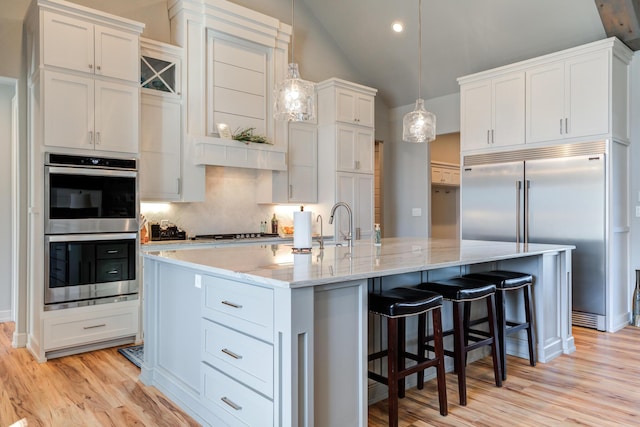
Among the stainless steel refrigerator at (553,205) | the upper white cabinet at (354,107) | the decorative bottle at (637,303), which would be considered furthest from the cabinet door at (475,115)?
the decorative bottle at (637,303)

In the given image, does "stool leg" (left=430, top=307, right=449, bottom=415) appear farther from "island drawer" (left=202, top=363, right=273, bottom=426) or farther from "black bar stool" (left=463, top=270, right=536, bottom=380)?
"island drawer" (left=202, top=363, right=273, bottom=426)

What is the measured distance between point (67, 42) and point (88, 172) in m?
1.07

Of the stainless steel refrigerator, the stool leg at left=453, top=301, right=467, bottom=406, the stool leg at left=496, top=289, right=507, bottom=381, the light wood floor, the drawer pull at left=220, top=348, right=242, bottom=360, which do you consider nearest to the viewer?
the drawer pull at left=220, top=348, right=242, bottom=360

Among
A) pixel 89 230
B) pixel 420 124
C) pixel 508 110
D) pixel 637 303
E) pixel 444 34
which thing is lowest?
pixel 637 303

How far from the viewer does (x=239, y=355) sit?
6.55ft

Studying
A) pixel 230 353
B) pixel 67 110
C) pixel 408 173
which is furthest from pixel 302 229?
pixel 408 173

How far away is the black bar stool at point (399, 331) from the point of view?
2205mm

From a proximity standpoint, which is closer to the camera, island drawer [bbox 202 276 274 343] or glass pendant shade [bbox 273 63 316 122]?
island drawer [bbox 202 276 274 343]

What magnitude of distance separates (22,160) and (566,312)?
4801mm

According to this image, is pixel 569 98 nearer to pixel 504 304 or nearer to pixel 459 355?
pixel 504 304

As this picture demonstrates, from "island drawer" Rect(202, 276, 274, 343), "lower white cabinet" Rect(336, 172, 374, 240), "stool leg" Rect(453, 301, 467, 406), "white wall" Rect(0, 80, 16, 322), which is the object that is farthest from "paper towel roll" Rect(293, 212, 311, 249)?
"white wall" Rect(0, 80, 16, 322)

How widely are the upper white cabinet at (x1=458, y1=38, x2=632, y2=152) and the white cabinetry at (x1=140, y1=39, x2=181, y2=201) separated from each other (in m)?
3.42

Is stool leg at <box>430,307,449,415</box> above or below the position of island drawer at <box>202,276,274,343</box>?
below

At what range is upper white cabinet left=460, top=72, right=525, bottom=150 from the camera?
4855mm
